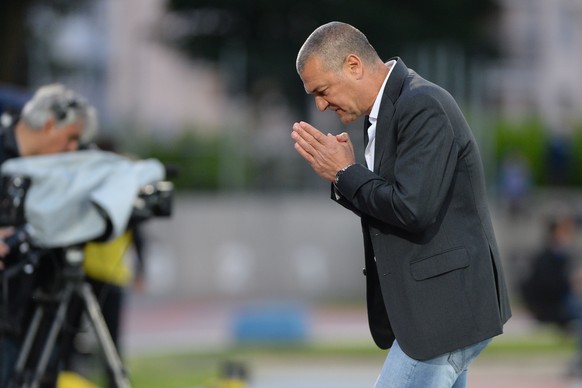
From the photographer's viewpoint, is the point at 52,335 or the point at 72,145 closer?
the point at 52,335

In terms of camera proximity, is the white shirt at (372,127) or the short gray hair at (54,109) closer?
the white shirt at (372,127)

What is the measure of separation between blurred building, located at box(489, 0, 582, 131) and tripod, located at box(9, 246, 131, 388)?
29.6 metres

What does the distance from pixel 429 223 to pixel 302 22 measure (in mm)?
27931

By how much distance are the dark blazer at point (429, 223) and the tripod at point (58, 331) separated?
217 centimetres

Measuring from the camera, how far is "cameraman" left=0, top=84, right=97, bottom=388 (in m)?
6.06

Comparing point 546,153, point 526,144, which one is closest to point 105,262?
point 526,144

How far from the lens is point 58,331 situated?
20.2ft

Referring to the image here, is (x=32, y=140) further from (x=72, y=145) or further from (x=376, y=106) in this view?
(x=376, y=106)

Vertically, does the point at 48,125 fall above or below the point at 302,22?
above

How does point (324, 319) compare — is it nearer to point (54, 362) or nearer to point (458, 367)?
point (54, 362)

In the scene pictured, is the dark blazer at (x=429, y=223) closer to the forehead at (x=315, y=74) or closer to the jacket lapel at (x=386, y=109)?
the jacket lapel at (x=386, y=109)

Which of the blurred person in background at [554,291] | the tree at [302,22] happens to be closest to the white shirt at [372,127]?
the blurred person in background at [554,291]

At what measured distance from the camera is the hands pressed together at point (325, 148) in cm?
432

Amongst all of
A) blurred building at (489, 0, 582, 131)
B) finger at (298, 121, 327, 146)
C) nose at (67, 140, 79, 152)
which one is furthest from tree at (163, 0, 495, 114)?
finger at (298, 121, 327, 146)
